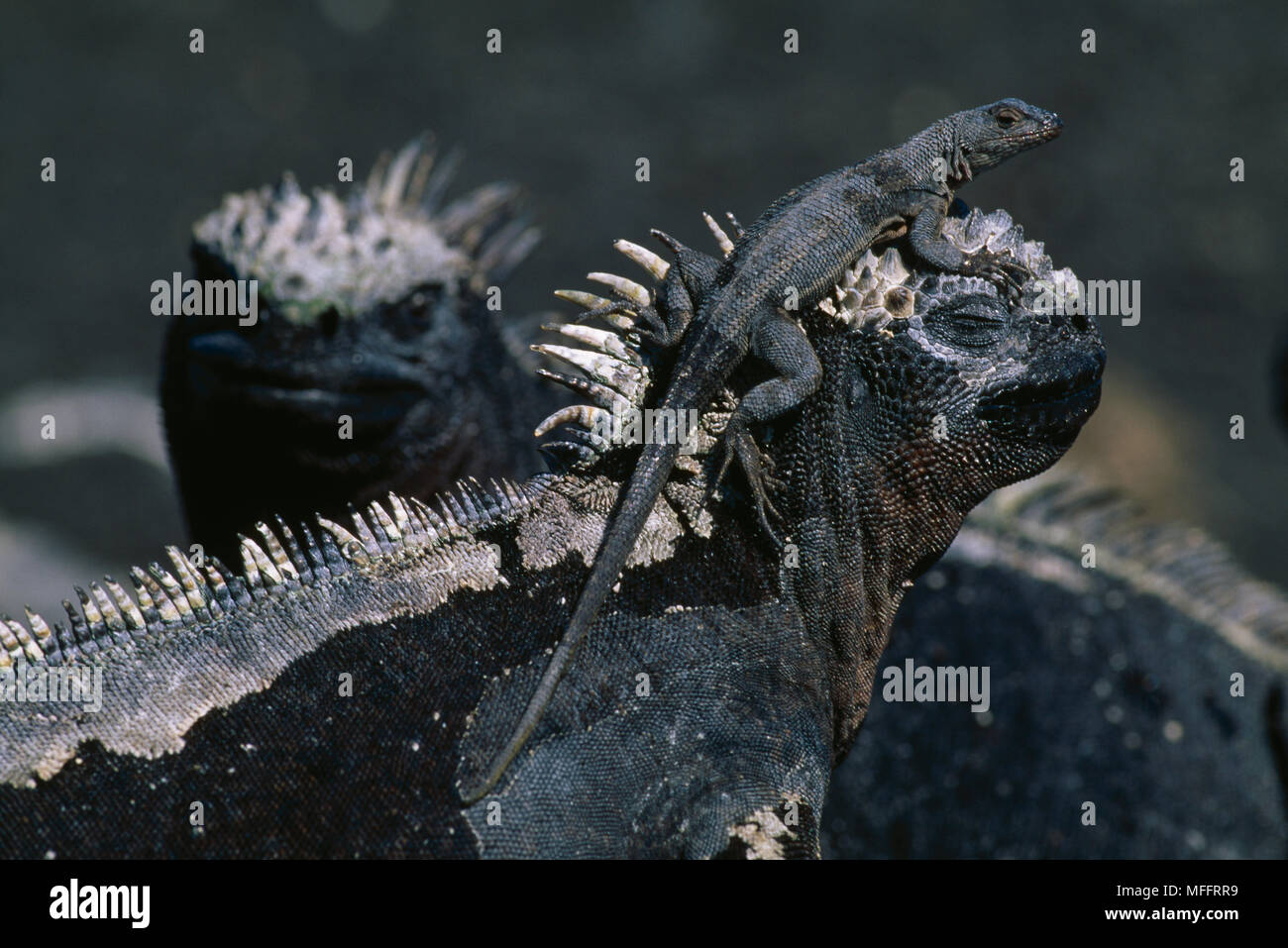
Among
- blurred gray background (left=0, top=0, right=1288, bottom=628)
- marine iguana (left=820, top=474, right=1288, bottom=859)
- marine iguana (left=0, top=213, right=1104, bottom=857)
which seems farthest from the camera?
blurred gray background (left=0, top=0, right=1288, bottom=628)

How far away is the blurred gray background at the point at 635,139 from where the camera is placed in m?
9.88

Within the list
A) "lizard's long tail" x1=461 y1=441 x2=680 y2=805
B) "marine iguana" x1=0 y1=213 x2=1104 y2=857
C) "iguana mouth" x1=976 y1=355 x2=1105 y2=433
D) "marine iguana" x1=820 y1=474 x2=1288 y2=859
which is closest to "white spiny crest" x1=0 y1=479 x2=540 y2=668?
"marine iguana" x1=0 y1=213 x2=1104 y2=857

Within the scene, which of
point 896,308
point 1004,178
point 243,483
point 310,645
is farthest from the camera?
point 1004,178

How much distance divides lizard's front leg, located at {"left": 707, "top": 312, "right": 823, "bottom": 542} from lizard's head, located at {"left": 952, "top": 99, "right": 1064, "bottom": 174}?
0.59 metres

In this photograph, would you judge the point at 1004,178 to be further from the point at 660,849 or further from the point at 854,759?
the point at 660,849

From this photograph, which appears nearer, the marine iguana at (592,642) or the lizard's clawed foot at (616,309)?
the marine iguana at (592,642)

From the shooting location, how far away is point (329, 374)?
181 inches

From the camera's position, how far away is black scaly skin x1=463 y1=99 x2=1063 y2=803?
7.41ft

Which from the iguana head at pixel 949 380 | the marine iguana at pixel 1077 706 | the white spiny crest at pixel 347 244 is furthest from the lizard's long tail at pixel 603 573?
the white spiny crest at pixel 347 244

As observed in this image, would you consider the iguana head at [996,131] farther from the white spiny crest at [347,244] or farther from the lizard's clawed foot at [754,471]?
the white spiny crest at [347,244]

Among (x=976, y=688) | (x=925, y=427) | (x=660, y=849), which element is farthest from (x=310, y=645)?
(x=976, y=688)

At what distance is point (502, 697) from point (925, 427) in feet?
2.75

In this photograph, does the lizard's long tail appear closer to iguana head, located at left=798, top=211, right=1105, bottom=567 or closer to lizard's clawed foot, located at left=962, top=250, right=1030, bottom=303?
iguana head, located at left=798, top=211, right=1105, bottom=567

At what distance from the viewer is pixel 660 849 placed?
2.22 metres
